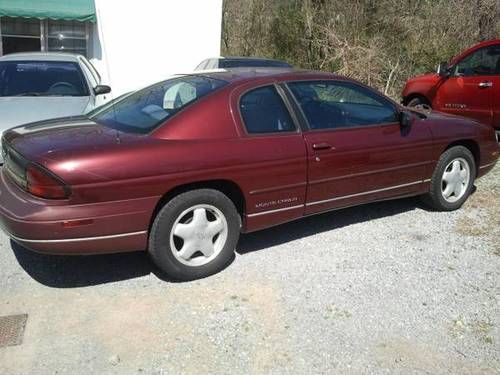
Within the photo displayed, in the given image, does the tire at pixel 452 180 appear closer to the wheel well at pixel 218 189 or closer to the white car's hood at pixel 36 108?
the wheel well at pixel 218 189

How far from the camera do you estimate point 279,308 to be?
3666 millimetres

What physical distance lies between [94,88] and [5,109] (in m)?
1.18

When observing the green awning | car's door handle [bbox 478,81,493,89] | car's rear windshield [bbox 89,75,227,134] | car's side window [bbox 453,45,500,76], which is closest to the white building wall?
the green awning

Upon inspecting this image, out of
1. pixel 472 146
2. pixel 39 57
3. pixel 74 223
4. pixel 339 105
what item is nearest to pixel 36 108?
pixel 39 57

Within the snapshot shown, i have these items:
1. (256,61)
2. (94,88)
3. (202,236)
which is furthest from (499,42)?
(202,236)

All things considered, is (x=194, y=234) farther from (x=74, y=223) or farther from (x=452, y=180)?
(x=452, y=180)

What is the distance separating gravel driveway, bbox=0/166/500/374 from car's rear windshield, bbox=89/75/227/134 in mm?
1084

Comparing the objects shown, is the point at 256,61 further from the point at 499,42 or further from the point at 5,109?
the point at 5,109

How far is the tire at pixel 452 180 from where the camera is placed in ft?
17.9

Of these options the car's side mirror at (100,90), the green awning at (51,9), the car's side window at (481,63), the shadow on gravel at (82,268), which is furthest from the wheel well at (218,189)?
the green awning at (51,9)

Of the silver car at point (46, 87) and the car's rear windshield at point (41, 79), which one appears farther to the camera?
the car's rear windshield at point (41, 79)

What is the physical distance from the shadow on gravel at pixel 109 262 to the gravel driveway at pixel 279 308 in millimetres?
15

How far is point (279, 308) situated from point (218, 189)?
99 cm

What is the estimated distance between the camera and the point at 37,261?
4316 millimetres
